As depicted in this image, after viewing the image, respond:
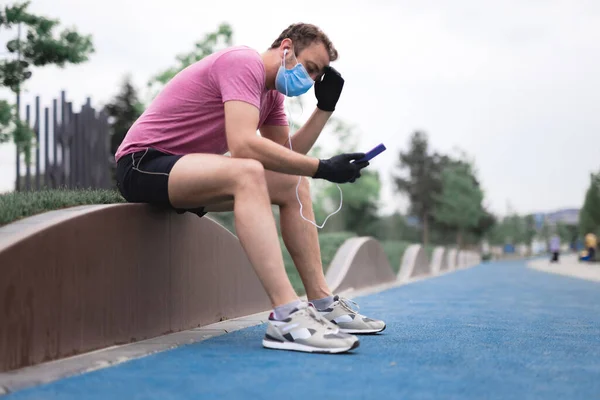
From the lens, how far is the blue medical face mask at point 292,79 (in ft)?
11.2

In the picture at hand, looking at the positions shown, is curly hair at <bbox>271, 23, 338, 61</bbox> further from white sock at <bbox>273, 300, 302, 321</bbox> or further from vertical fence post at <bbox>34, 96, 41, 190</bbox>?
vertical fence post at <bbox>34, 96, 41, 190</bbox>

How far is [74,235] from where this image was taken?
2871mm

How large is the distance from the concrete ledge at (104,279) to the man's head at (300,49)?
0.92 meters

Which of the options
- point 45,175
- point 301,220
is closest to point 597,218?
point 45,175

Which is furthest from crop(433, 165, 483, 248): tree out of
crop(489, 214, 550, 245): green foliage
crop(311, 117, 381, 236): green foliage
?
crop(489, 214, 550, 245): green foliage

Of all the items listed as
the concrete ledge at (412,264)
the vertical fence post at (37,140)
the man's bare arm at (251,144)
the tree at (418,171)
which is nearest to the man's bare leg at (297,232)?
the man's bare arm at (251,144)

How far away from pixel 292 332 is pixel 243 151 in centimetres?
77

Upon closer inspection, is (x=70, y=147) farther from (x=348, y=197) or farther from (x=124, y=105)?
(x=124, y=105)

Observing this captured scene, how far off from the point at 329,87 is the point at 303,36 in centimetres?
43

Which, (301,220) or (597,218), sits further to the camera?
(597,218)

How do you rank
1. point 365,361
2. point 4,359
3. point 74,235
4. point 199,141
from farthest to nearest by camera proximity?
point 199,141, point 74,235, point 365,361, point 4,359

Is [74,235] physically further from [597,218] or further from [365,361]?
[597,218]

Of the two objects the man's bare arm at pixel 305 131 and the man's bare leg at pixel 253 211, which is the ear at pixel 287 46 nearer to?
the man's bare arm at pixel 305 131

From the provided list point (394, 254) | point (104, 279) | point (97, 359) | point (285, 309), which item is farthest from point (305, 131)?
point (394, 254)
